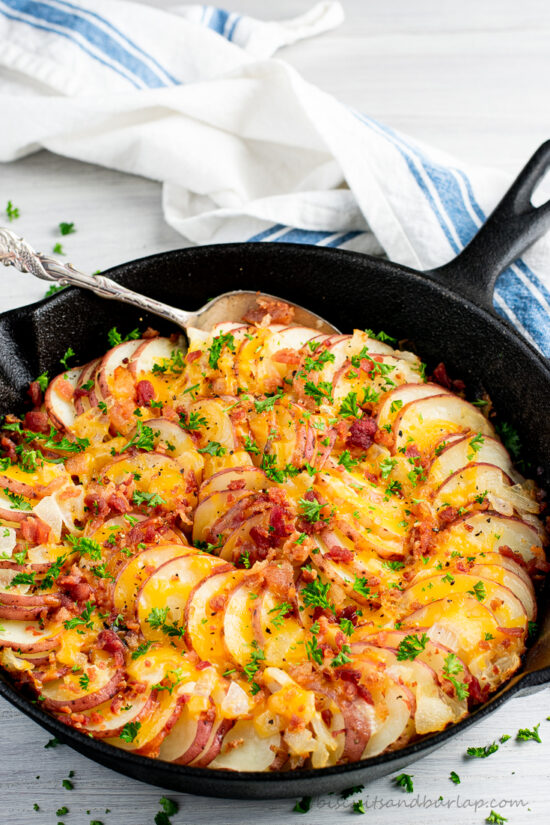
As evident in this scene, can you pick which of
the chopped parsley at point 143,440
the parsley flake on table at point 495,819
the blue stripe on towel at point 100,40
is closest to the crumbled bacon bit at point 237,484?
the chopped parsley at point 143,440

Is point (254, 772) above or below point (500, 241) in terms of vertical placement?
below

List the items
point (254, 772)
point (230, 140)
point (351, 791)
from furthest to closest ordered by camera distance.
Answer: point (230, 140)
point (351, 791)
point (254, 772)

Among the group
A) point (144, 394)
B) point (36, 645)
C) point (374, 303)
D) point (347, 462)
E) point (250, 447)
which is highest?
point (374, 303)

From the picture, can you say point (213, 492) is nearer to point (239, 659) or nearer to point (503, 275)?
point (239, 659)

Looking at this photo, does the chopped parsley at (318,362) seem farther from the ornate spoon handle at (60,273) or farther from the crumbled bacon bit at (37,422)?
the crumbled bacon bit at (37,422)

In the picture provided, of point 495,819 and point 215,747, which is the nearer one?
point 215,747

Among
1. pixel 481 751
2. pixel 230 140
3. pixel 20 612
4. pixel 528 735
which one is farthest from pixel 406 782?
pixel 230 140

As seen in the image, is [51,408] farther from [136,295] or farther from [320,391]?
[320,391]
